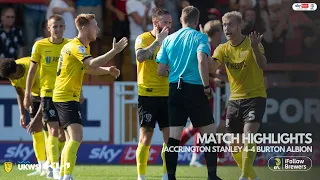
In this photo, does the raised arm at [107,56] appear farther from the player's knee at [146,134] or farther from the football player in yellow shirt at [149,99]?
the player's knee at [146,134]

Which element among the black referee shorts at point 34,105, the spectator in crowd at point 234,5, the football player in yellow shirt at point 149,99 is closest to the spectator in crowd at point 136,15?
the spectator in crowd at point 234,5

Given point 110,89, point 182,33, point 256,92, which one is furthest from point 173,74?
point 110,89

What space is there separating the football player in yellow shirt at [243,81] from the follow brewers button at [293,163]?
0.37m

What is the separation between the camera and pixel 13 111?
15086 millimetres

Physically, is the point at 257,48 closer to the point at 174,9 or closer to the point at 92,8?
the point at 174,9

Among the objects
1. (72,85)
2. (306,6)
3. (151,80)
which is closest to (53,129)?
(72,85)

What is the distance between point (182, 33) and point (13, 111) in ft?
17.0

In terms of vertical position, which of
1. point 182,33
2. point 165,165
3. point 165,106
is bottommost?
point 165,165

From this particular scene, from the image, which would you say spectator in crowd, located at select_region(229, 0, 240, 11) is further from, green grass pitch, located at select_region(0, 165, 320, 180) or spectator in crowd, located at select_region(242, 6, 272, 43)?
green grass pitch, located at select_region(0, 165, 320, 180)

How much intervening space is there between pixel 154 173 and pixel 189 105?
3.11m

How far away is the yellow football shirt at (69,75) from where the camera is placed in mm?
10992

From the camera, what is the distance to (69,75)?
→ 1107 cm

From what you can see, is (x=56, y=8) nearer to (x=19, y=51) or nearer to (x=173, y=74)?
(x=19, y=51)

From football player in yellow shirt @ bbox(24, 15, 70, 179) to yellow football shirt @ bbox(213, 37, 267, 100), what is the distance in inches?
90.5
